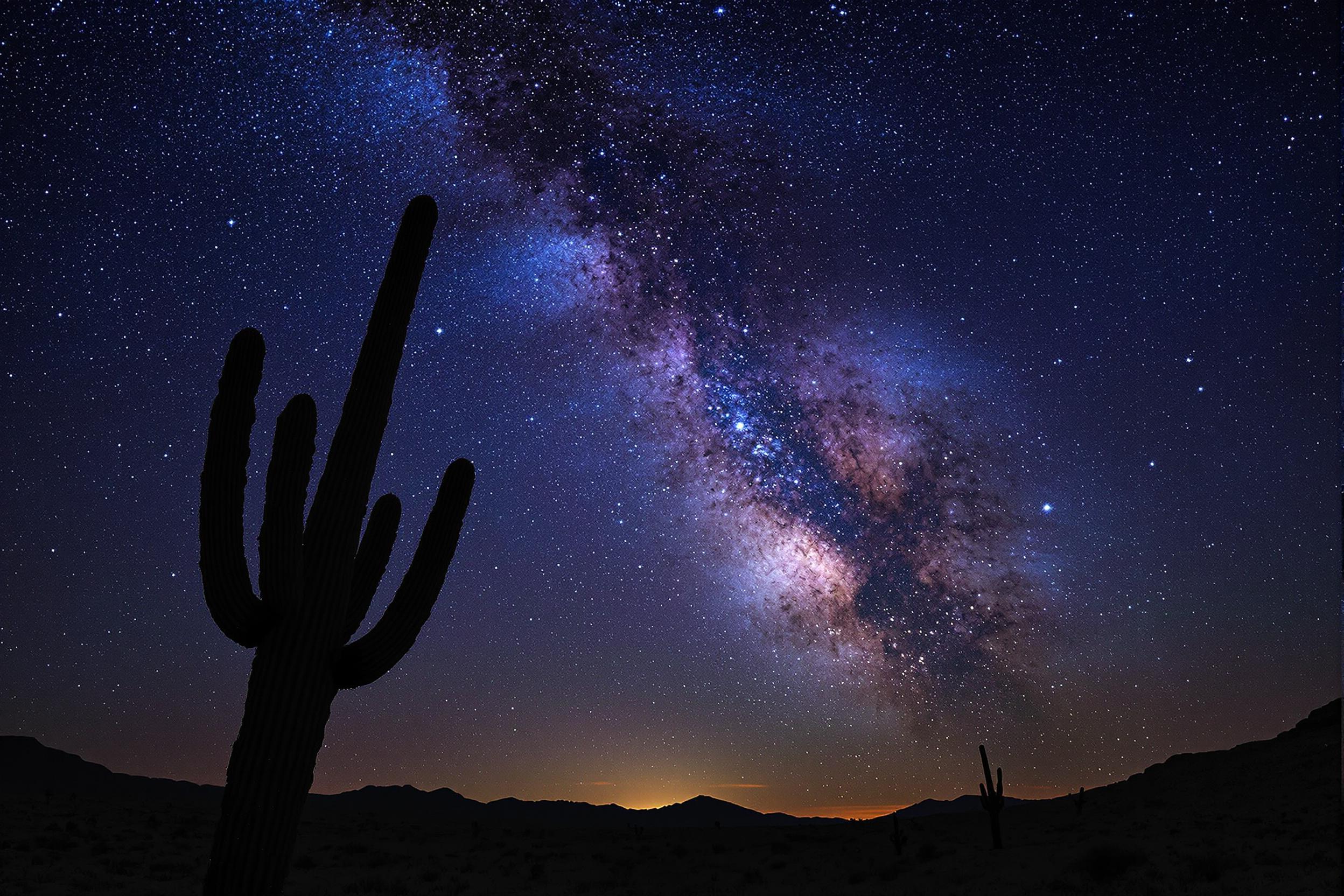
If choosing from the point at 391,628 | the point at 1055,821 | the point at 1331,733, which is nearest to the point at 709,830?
the point at 1055,821

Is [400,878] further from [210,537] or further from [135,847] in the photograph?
[210,537]

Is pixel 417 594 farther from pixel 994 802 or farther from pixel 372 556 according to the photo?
pixel 994 802

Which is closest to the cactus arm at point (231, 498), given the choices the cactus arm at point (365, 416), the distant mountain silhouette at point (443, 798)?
the cactus arm at point (365, 416)

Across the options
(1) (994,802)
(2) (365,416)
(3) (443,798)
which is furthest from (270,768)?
(3) (443,798)

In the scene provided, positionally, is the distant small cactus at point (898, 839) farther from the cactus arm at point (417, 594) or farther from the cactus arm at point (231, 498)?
the cactus arm at point (231, 498)

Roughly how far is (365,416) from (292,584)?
4.48ft

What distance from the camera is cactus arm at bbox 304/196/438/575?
18.6ft

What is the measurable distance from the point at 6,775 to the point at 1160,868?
157 metres

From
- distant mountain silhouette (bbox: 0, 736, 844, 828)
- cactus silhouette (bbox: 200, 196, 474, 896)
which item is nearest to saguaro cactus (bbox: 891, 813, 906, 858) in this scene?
cactus silhouette (bbox: 200, 196, 474, 896)

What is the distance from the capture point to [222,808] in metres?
5.00

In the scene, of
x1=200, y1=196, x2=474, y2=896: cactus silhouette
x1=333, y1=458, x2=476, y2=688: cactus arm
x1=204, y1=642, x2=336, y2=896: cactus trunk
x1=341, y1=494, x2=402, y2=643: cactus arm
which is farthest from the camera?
x1=341, y1=494, x2=402, y2=643: cactus arm

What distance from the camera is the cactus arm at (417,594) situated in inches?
221

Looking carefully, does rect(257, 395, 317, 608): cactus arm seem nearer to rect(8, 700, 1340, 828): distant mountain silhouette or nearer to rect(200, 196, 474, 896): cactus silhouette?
rect(200, 196, 474, 896): cactus silhouette

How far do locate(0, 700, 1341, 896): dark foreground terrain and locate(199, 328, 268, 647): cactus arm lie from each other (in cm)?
1543
